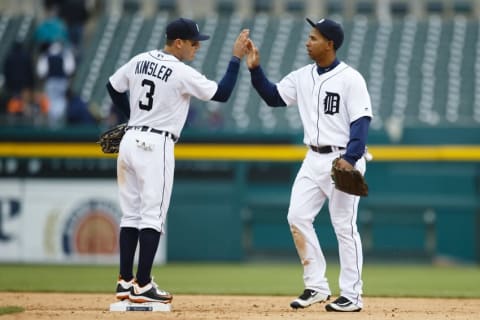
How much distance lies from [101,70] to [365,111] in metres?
11.2

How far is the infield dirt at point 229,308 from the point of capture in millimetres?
7172

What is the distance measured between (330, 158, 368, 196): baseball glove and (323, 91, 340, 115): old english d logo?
349 millimetres

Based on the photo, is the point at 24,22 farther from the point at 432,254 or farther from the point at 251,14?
the point at 432,254

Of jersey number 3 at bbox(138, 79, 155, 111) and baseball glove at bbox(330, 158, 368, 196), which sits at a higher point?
jersey number 3 at bbox(138, 79, 155, 111)

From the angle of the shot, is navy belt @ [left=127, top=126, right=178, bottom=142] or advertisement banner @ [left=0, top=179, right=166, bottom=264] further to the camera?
advertisement banner @ [left=0, top=179, right=166, bottom=264]

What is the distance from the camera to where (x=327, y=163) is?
7.68 metres

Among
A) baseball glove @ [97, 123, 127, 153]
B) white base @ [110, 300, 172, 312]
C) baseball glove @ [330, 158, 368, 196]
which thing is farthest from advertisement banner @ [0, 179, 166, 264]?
baseball glove @ [330, 158, 368, 196]

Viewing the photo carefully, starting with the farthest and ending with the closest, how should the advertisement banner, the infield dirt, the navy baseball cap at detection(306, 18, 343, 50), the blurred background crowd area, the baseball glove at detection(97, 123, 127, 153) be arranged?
the blurred background crowd area → the advertisement banner → the baseball glove at detection(97, 123, 127, 153) → the navy baseball cap at detection(306, 18, 343, 50) → the infield dirt

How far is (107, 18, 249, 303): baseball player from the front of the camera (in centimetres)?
752

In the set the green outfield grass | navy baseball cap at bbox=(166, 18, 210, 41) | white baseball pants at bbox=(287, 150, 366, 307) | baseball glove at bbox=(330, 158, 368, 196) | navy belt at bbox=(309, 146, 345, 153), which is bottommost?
the green outfield grass

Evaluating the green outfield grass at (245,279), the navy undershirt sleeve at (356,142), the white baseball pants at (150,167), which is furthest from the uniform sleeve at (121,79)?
the green outfield grass at (245,279)

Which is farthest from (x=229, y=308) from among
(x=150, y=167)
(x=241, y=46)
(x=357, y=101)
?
(x=241, y=46)

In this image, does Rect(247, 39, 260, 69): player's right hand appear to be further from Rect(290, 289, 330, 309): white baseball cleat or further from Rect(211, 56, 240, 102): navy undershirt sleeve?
Rect(290, 289, 330, 309): white baseball cleat

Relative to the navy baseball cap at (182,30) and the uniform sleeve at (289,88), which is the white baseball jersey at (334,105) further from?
the navy baseball cap at (182,30)
